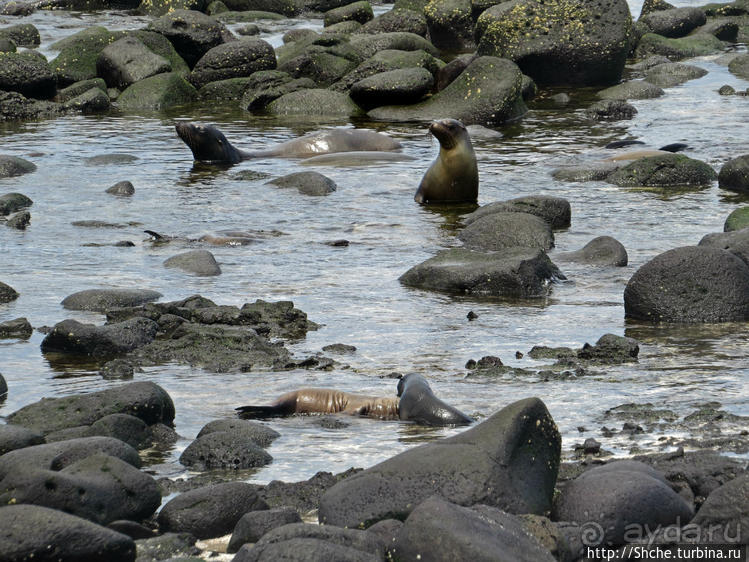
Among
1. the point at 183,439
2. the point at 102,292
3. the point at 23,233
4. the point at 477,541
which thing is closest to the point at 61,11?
the point at 23,233

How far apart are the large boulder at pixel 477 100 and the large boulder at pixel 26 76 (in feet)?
18.0

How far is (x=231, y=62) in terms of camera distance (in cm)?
2061

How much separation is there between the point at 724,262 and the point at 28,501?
506 cm

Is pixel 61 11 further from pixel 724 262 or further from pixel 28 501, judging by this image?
pixel 28 501

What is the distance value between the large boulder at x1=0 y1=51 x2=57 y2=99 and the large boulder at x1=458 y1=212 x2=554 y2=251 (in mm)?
11250

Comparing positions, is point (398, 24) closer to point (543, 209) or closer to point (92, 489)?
point (543, 209)

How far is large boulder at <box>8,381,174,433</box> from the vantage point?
18.0ft

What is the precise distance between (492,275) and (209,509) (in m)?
4.53

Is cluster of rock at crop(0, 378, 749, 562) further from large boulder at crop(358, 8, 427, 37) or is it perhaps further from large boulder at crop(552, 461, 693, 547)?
large boulder at crop(358, 8, 427, 37)

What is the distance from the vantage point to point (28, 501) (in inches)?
165

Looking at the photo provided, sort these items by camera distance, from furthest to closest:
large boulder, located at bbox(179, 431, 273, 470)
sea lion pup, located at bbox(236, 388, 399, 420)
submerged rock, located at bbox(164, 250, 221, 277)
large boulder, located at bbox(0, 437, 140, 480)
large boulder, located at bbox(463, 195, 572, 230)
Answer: large boulder, located at bbox(463, 195, 572, 230)
submerged rock, located at bbox(164, 250, 221, 277)
sea lion pup, located at bbox(236, 388, 399, 420)
large boulder, located at bbox(179, 431, 273, 470)
large boulder, located at bbox(0, 437, 140, 480)

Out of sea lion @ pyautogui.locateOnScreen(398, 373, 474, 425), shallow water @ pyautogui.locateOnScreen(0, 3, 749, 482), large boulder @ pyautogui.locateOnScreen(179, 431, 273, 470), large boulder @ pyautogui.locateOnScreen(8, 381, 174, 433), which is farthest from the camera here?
shallow water @ pyautogui.locateOnScreen(0, 3, 749, 482)

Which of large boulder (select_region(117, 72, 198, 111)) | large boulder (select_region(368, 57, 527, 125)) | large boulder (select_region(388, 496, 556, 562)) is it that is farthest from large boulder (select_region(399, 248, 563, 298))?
large boulder (select_region(117, 72, 198, 111))

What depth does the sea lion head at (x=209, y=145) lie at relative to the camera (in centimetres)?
1461
